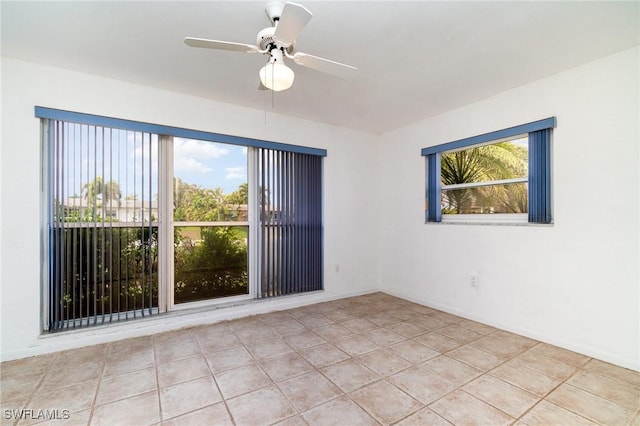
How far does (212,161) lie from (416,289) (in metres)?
3.31

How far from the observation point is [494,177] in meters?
3.48

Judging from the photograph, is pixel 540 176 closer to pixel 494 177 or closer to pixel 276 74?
pixel 494 177

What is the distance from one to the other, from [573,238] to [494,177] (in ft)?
3.46

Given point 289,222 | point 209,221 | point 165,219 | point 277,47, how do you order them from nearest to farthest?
point 277,47 < point 165,219 < point 209,221 < point 289,222

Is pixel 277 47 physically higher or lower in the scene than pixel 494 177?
higher

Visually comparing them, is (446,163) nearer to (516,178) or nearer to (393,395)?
(516,178)

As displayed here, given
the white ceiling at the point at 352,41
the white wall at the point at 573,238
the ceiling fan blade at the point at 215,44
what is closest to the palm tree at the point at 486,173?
the white wall at the point at 573,238

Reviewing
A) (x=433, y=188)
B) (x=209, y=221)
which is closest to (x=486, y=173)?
(x=433, y=188)

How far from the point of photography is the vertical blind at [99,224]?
9.00 ft

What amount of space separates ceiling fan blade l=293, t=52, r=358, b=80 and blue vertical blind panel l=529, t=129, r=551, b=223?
7.02 ft

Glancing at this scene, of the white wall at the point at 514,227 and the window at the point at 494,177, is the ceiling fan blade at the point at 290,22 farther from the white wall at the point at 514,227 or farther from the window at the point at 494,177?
the window at the point at 494,177

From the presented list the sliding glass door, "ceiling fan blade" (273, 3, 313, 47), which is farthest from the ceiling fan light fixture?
the sliding glass door

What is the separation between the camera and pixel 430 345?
2.79m

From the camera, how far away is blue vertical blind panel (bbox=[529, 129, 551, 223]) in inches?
114
